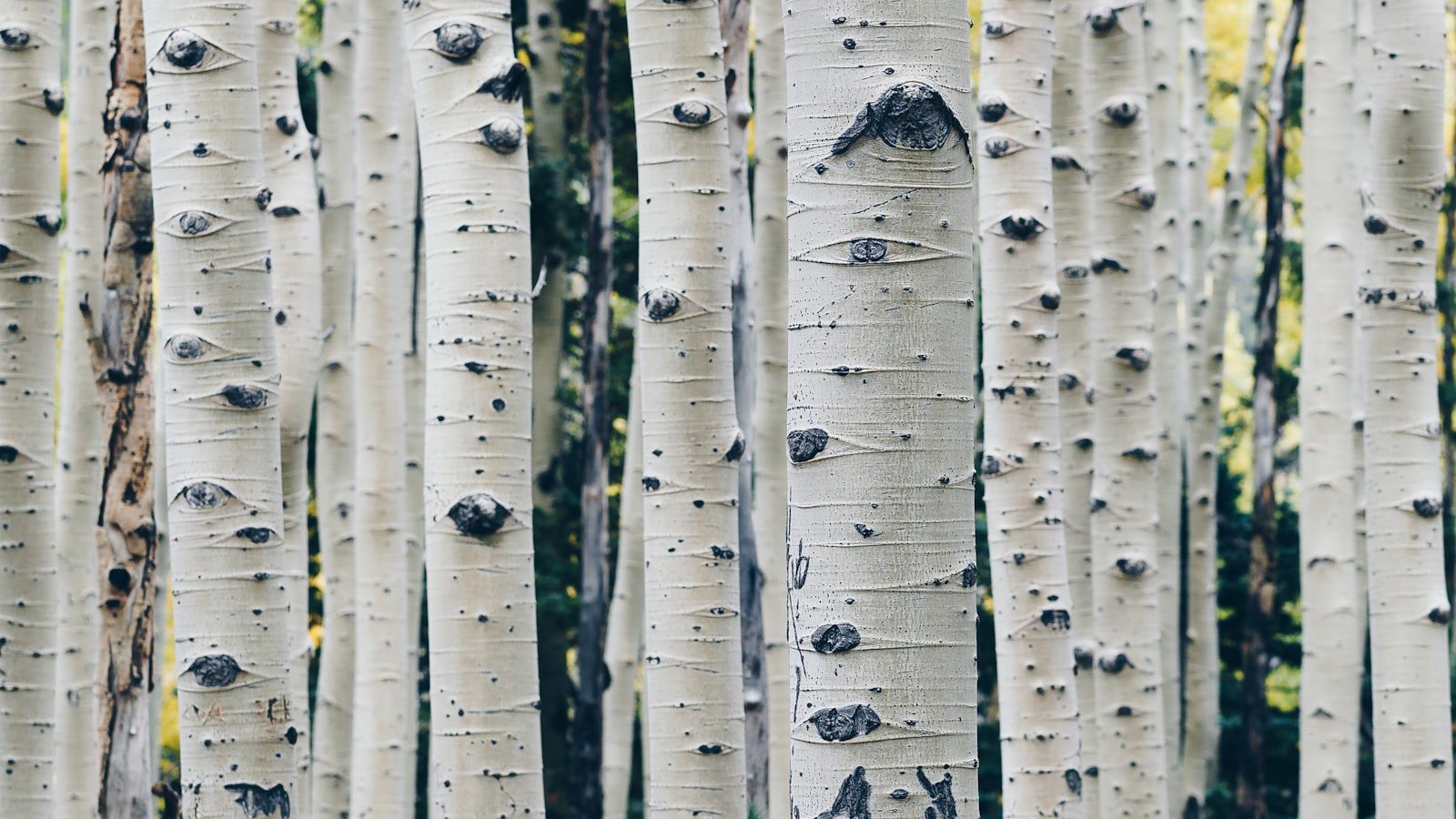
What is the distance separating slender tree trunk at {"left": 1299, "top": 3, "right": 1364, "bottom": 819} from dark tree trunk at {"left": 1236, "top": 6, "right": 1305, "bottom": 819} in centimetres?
157

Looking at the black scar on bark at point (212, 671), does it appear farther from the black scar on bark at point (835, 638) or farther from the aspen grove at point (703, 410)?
the black scar on bark at point (835, 638)

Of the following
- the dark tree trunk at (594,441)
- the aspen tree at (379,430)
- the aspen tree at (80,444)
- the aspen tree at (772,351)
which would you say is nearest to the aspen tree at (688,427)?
the aspen tree at (379,430)

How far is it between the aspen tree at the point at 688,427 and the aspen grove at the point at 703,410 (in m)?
0.01

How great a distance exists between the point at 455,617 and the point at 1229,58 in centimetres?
1487

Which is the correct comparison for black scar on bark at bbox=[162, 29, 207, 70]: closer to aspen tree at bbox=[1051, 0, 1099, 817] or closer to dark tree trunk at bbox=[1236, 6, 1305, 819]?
aspen tree at bbox=[1051, 0, 1099, 817]

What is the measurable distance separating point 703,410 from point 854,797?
1.48 metres

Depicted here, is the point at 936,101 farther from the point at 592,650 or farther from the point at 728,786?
the point at 592,650

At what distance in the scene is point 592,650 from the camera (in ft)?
21.2

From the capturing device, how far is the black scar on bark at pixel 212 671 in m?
2.63

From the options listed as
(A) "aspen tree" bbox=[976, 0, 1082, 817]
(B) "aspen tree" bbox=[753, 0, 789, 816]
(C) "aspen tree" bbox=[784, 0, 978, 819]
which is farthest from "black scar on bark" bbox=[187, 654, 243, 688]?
(B) "aspen tree" bbox=[753, 0, 789, 816]

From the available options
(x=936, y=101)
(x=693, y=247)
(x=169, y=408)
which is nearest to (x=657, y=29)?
(x=693, y=247)

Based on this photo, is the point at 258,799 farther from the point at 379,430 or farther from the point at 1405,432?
the point at 1405,432

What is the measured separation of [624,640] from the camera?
6.32m

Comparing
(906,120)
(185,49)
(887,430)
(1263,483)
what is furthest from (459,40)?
(1263,483)
